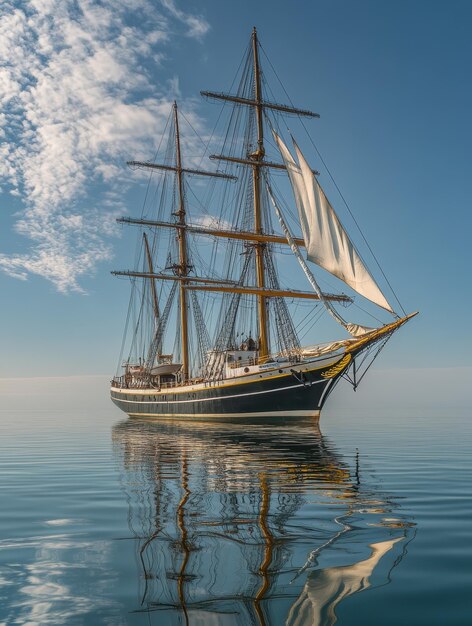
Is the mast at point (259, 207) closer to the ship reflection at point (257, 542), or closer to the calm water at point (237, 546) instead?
the calm water at point (237, 546)

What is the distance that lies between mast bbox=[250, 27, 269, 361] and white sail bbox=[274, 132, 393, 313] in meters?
6.74

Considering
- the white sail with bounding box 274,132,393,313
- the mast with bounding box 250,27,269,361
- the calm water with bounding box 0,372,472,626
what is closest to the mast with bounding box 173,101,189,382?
the mast with bounding box 250,27,269,361

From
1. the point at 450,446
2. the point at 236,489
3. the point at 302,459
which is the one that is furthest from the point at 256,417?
the point at 236,489

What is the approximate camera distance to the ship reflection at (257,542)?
17.4ft

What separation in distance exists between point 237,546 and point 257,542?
313 millimetres

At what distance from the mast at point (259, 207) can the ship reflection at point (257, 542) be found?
30297 mm

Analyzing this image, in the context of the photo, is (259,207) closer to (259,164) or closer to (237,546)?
(259,164)

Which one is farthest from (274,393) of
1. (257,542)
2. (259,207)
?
(257,542)

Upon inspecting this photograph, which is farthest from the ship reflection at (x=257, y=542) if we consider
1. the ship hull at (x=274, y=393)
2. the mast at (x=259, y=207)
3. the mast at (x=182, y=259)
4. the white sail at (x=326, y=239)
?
the mast at (x=182, y=259)

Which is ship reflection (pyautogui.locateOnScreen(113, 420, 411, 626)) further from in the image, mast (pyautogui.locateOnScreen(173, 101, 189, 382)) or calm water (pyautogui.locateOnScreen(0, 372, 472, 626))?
mast (pyautogui.locateOnScreen(173, 101, 189, 382))

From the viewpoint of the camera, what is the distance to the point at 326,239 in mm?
37656

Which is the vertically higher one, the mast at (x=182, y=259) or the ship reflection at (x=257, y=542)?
the mast at (x=182, y=259)

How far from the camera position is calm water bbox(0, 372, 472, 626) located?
5.24m

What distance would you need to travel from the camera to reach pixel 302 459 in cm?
1834
